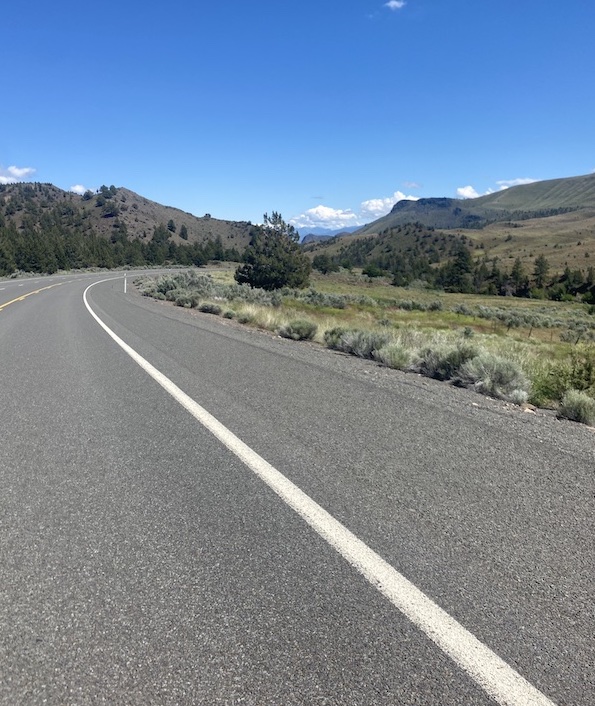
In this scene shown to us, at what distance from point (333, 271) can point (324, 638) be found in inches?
5017

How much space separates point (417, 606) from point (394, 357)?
7479mm

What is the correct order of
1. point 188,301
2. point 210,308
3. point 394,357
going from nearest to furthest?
1. point 394,357
2. point 210,308
3. point 188,301

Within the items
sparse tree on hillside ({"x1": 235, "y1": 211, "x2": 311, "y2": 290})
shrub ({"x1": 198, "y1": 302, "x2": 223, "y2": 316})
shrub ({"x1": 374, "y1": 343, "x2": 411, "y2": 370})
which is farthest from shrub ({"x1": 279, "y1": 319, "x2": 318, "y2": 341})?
sparse tree on hillside ({"x1": 235, "y1": 211, "x2": 311, "y2": 290})

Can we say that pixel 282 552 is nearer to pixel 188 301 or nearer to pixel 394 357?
pixel 394 357

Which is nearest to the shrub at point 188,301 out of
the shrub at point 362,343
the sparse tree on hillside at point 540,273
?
the shrub at point 362,343

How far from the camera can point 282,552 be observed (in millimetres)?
2971

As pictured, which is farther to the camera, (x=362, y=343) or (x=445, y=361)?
(x=362, y=343)

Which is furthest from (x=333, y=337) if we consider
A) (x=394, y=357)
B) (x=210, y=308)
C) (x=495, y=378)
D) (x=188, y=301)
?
(x=188, y=301)

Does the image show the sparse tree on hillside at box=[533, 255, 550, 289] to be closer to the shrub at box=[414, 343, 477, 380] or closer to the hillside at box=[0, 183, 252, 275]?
the hillside at box=[0, 183, 252, 275]

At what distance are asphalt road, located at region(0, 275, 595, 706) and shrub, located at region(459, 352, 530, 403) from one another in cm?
128

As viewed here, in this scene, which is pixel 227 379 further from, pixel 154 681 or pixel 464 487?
pixel 154 681

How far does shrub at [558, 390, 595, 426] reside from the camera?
639 centimetres

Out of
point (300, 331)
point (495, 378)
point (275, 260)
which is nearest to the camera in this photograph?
point (495, 378)

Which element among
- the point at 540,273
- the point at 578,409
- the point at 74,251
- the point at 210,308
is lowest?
the point at 540,273
